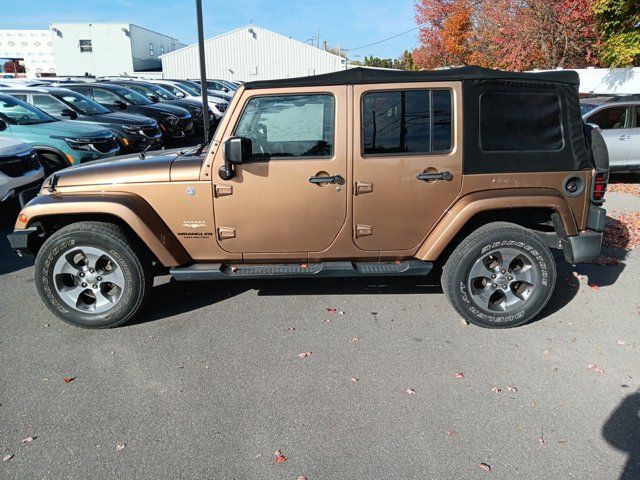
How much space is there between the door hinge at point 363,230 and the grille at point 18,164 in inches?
212

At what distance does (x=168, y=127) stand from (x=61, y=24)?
137ft

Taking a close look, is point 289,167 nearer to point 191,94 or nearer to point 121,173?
point 121,173

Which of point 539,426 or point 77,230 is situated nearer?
point 539,426

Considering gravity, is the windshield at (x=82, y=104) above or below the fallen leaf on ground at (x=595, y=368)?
above

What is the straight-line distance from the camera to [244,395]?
3.19 m

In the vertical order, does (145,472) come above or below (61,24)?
below

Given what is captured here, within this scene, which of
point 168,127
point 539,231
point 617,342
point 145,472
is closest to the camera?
point 145,472

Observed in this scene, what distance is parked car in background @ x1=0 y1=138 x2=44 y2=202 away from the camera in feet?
22.1

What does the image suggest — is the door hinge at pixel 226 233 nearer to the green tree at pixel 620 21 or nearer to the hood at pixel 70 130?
the hood at pixel 70 130

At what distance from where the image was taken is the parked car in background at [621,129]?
936cm

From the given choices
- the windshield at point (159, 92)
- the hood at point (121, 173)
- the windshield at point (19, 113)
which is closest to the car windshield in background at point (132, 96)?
the windshield at point (159, 92)

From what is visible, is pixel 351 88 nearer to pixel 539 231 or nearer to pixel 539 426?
pixel 539 231

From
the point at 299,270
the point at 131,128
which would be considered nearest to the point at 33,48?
the point at 131,128

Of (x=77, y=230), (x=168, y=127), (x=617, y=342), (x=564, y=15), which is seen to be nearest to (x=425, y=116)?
(x=617, y=342)
